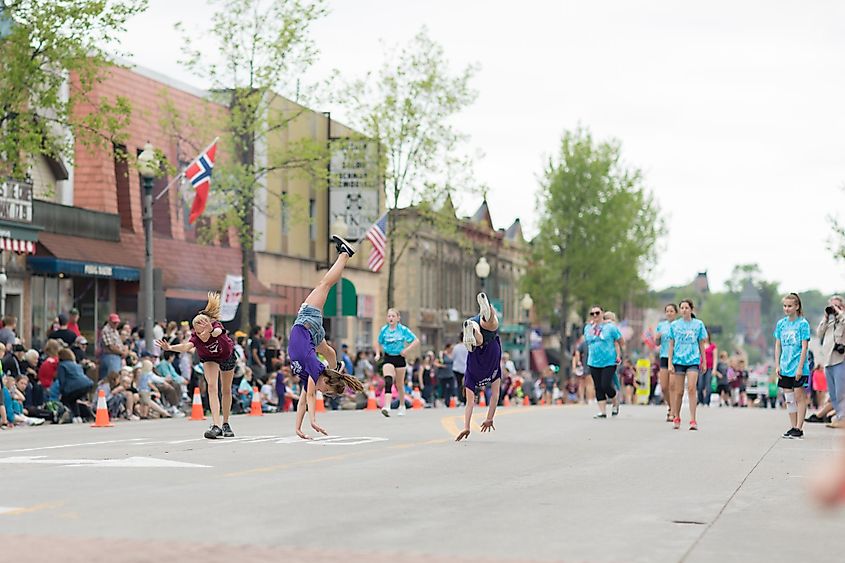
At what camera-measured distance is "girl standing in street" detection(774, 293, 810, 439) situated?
65.2 feet

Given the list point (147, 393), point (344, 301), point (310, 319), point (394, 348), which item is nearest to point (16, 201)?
point (147, 393)

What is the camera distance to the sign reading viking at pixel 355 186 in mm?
49719

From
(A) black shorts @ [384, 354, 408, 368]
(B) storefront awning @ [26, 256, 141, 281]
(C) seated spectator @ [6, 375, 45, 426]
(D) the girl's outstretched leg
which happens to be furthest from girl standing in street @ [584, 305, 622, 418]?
(B) storefront awning @ [26, 256, 141, 281]

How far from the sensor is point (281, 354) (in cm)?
3481

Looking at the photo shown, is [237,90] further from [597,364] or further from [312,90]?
[597,364]

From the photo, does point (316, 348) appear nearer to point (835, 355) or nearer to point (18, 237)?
point (835, 355)

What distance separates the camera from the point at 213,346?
1797 cm

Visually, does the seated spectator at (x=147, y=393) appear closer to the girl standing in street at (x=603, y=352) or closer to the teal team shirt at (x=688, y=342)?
the girl standing in street at (x=603, y=352)

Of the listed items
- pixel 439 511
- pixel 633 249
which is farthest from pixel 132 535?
pixel 633 249

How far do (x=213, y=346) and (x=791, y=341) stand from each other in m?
7.88

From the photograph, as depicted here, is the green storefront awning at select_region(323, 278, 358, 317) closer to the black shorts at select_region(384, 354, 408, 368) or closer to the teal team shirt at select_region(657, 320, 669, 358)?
the black shorts at select_region(384, 354, 408, 368)

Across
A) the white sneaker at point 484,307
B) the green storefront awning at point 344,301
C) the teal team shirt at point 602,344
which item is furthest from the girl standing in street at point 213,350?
the green storefront awning at point 344,301

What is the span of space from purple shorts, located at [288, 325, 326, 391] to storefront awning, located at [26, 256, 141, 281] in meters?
18.5

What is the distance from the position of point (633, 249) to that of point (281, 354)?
4210cm
